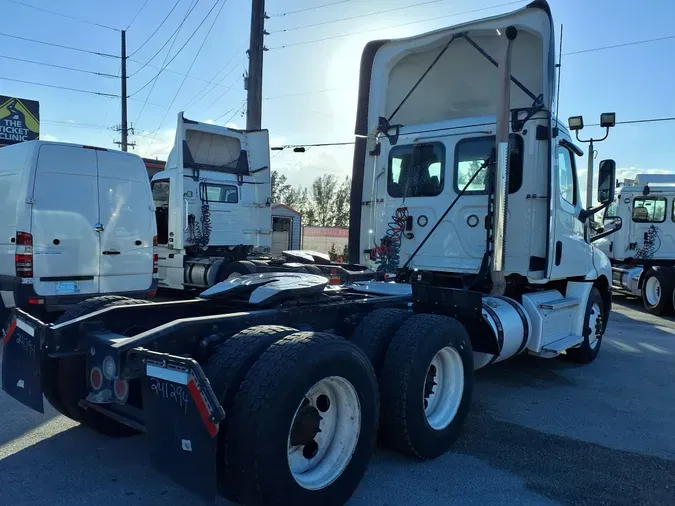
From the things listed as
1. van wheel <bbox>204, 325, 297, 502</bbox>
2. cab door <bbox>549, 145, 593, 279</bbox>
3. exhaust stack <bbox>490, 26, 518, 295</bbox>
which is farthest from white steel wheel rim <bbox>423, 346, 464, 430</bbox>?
cab door <bbox>549, 145, 593, 279</bbox>

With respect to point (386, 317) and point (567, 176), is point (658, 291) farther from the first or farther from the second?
point (386, 317)

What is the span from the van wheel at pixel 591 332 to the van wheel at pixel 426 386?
11.0 ft

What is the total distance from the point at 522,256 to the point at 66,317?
14.6ft

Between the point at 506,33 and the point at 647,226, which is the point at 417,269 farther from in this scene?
the point at 647,226

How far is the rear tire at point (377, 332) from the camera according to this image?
3.77 m

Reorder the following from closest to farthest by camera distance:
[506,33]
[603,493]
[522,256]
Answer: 1. [603,493]
2. [506,33]
3. [522,256]

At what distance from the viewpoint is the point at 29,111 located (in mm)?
24562

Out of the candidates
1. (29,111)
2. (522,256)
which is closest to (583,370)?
(522,256)

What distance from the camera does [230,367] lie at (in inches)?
110

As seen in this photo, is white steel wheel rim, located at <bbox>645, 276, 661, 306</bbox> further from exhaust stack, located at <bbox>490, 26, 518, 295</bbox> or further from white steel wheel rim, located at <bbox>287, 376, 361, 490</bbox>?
white steel wheel rim, located at <bbox>287, 376, 361, 490</bbox>

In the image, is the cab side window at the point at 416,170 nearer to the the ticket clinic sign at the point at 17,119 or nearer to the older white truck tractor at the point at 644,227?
the older white truck tractor at the point at 644,227

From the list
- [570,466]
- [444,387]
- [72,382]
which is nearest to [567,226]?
[444,387]

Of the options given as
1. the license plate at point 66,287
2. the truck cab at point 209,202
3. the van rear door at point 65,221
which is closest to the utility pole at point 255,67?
the truck cab at point 209,202

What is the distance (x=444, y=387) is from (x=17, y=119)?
26.2 m
